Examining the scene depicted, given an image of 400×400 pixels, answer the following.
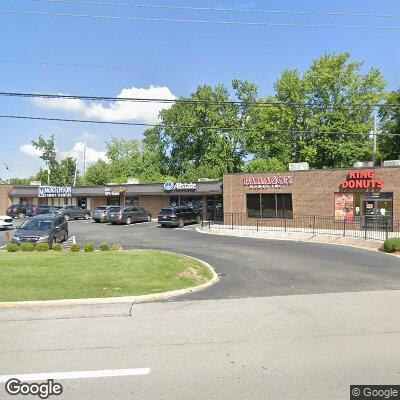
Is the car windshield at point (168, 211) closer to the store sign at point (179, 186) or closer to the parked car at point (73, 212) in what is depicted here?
the store sign at point (179, 186)

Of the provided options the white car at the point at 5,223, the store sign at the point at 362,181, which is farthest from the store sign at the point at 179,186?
the store sign at the point at 362,181

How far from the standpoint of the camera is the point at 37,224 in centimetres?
2219

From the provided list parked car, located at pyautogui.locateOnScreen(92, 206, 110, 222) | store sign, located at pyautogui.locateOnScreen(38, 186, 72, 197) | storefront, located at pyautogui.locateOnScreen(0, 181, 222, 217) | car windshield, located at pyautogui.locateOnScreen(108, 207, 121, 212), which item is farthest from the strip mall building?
store sign, located at pyautogui.locateOnScreen(38, 186, 72, 197)

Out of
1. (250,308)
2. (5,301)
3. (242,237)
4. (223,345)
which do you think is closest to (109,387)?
(223,345)

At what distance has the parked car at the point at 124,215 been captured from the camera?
125 feet

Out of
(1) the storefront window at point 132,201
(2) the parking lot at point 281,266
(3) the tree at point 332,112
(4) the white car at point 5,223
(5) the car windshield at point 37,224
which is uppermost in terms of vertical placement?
(3) the tree at point 332,112

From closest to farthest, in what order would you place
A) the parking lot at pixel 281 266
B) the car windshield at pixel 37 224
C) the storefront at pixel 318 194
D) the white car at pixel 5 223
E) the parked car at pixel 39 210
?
the parking lot at pixel 281 266 → the car windshield at pixel 37 224 → the storefront at pixel 318 194 → the white car at pixel 5 223 → the parked car at pixel 39 210

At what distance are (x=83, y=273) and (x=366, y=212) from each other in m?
21.4

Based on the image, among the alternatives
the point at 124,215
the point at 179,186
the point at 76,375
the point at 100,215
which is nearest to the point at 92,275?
the point at 76,375

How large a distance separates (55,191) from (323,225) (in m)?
35.0

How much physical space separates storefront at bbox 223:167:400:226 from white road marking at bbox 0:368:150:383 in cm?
2371

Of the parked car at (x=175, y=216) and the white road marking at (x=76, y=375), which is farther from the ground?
the parked car at (x=175, y=216)

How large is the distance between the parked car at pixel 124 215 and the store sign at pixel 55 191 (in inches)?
611

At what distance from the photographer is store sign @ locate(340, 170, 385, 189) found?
91.4ft
